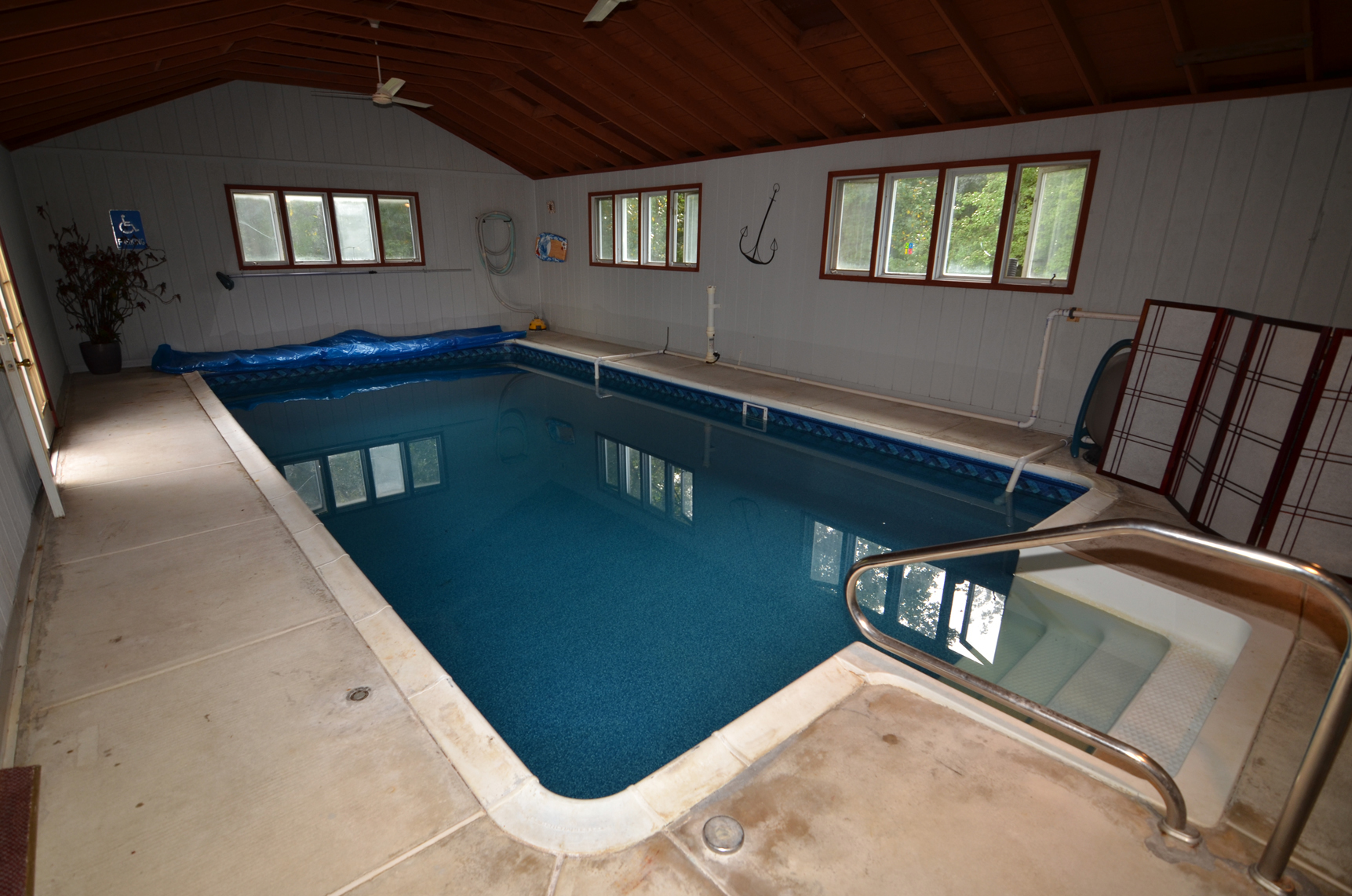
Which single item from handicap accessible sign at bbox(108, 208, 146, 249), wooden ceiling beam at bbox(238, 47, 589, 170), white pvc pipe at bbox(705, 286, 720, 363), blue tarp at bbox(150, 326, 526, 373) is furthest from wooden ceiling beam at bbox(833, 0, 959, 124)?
handicap accessible sign at bbox(108, 208, 146, 249)

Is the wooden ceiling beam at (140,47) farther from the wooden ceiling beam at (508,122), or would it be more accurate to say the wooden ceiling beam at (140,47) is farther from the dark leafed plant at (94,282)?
the dark leafed plant at (94,282)

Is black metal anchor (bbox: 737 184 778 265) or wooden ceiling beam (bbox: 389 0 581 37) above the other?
wooden ceiling beam (bbox: 389 0 581 37)

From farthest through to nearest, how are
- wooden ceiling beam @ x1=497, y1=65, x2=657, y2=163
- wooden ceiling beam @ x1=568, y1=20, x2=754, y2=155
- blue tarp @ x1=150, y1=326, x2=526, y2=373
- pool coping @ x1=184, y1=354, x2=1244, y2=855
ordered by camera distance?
blue tarp @ x1=150, y1=326, x2=526, y2=373
wooden ceiling beam @ x1=497, y1=65, x2=657, y2=163
wooden ceiling beam @ x1=568, y1=20, x2=754, y2=155
pool coping @ x1=184, y1=354, x2=1244, y2=855

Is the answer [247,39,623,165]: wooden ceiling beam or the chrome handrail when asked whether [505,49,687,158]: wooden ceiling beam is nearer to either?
[247,39,623,165]: wooden ceiling beam

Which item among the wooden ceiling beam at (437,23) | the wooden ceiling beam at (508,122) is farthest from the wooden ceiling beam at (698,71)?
the wooden ceiling beam at (508,122)

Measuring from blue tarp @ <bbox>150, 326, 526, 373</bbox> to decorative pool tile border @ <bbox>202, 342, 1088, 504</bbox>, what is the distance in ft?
0.38

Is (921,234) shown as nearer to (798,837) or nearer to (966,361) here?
(966,361)

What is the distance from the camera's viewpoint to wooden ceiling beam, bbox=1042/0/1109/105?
3.62 meters

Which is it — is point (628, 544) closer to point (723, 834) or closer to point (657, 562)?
point (657, 562)

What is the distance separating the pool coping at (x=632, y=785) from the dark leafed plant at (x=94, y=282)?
6572 millimetres

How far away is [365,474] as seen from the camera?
505cm

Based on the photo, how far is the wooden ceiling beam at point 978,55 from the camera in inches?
152

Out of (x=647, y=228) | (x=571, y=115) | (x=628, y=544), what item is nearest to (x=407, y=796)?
(x=628, y=544)

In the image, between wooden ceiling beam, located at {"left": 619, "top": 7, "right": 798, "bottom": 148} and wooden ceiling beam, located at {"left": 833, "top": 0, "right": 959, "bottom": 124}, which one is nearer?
wooden ceiling beam, located at {"left": 833, "top": 0, "right": 959, "bottom": 124}
